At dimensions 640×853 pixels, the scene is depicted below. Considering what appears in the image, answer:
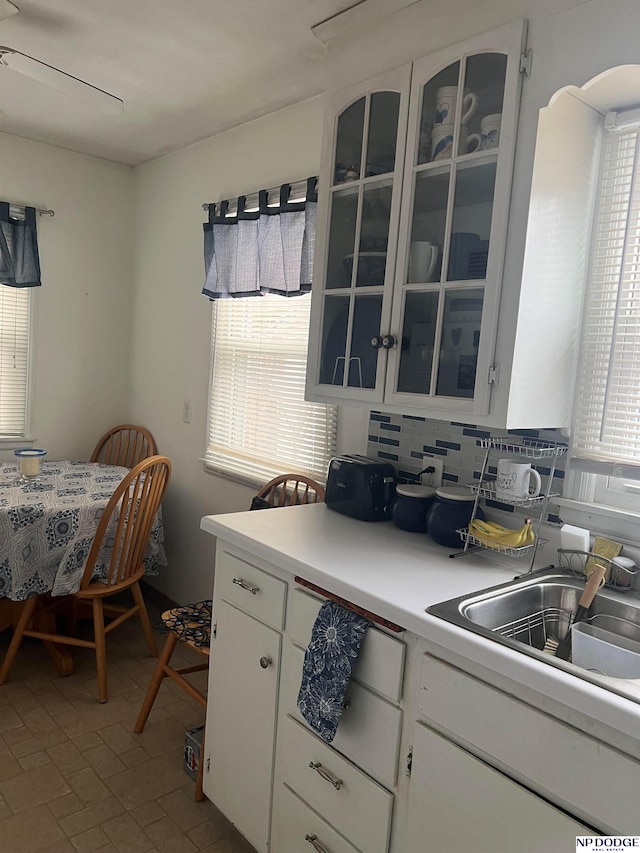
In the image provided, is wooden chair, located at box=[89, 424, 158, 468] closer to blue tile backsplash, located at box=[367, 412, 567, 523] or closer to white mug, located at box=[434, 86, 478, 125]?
blue tile backsplash, located at box=[367, 412, 567, 523]

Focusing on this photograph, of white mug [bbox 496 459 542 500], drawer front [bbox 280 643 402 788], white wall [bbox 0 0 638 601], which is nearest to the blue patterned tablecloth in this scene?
white wall [bbox 0 0 638 601]

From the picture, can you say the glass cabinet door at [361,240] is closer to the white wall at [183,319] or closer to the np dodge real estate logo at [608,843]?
the white wall at [183,319]

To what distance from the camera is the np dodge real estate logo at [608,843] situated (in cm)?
95

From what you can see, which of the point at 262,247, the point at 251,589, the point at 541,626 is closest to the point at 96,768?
the point at 251,589

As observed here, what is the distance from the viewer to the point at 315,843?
150 cm

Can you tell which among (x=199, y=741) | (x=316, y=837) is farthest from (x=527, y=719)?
(x=199, y=741)

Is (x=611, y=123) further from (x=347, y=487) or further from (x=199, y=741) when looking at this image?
(x=199, y=741)

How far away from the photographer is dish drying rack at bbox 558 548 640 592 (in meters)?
1.49

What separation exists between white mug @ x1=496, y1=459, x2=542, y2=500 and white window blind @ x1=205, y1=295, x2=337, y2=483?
2.86 ft

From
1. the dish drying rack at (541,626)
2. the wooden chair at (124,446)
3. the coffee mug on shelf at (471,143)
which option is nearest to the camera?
the dish drying rack at (541,626)

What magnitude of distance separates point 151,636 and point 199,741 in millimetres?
929

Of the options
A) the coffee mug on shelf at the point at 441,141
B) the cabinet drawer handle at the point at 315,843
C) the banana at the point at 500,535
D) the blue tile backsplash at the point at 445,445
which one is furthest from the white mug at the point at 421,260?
the cabinet drawer handle at the point at 315,843

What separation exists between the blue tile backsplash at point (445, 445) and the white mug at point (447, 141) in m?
0.71

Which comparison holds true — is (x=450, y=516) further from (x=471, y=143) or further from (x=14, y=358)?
(x=14, y=358)
